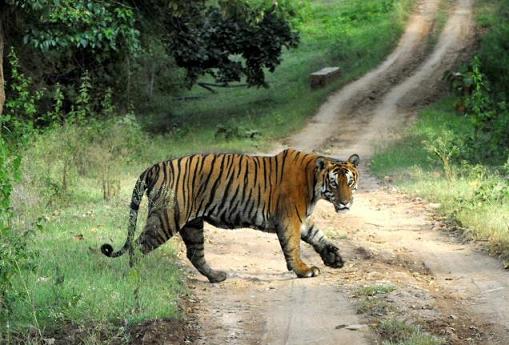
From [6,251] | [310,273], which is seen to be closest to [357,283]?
[310,273]

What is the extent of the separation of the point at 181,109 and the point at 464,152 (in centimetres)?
1322

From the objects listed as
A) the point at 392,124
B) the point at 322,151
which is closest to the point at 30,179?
the point at 322,151

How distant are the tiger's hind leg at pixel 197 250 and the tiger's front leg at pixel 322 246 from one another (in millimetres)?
916

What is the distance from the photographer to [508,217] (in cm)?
1131

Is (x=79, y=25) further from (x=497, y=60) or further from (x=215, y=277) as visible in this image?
(x=497, y=60)

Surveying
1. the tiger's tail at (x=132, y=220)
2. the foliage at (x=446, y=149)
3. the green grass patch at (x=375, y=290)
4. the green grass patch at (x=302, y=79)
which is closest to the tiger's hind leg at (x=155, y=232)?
the tiger's tail at (x=132, y=220)

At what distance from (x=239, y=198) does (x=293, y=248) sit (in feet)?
2.33

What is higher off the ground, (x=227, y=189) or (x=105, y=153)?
(x=227, y=189)

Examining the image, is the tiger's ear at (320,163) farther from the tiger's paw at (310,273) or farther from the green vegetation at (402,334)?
the green vegetation at (402,334)

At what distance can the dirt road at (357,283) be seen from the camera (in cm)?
770

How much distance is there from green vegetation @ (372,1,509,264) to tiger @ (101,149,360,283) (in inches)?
81.4

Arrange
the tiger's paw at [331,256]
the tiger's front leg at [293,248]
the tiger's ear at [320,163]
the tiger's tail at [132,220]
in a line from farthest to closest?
the tiger's paw at [331,256] < the tiger's ear at [320,163] < the tiger's front leg at [293,248] < the tiger's tail at [132,220]

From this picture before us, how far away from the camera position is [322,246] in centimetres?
975

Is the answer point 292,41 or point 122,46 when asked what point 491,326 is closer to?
point 122,46
